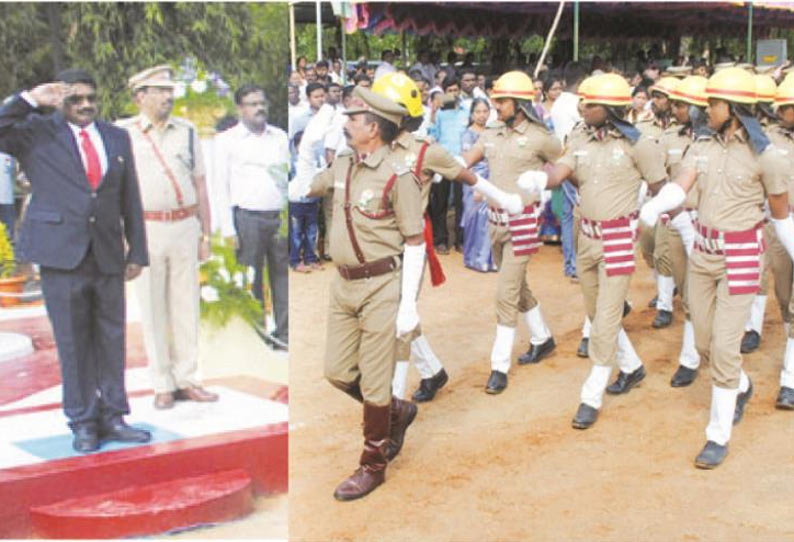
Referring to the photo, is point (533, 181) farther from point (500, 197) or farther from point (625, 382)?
point (625, 382)

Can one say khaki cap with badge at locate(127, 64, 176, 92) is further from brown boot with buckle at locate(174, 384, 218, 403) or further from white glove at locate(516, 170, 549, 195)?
white glove at locate(516, 170, 549, 195)

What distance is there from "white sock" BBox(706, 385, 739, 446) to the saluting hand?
12.9 feet

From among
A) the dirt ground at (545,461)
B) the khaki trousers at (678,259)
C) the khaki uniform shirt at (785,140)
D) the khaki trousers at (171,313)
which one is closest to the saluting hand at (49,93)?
the khaki trousers at (171,313)

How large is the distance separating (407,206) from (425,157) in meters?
0.36

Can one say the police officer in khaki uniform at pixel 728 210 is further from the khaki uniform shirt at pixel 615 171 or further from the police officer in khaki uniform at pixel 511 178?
the police officer in khaki uniform at pixel 511 178

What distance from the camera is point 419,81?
12516mm

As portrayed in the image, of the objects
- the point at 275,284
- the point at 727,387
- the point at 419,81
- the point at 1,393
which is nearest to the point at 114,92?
the point at 275,284

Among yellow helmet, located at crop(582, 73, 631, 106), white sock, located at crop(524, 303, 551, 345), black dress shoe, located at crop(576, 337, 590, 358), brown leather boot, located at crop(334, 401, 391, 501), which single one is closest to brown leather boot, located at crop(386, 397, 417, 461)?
brown leather boot, located at crop(334, 401, 391, 501)

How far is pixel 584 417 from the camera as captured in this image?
20.1 ft

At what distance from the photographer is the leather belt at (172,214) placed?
306cm

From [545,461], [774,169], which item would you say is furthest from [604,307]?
[774,169]

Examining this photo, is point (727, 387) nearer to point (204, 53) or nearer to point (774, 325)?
point (774, 325)

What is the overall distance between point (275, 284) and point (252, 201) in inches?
10.5

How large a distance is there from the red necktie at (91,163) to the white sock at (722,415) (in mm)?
3745
